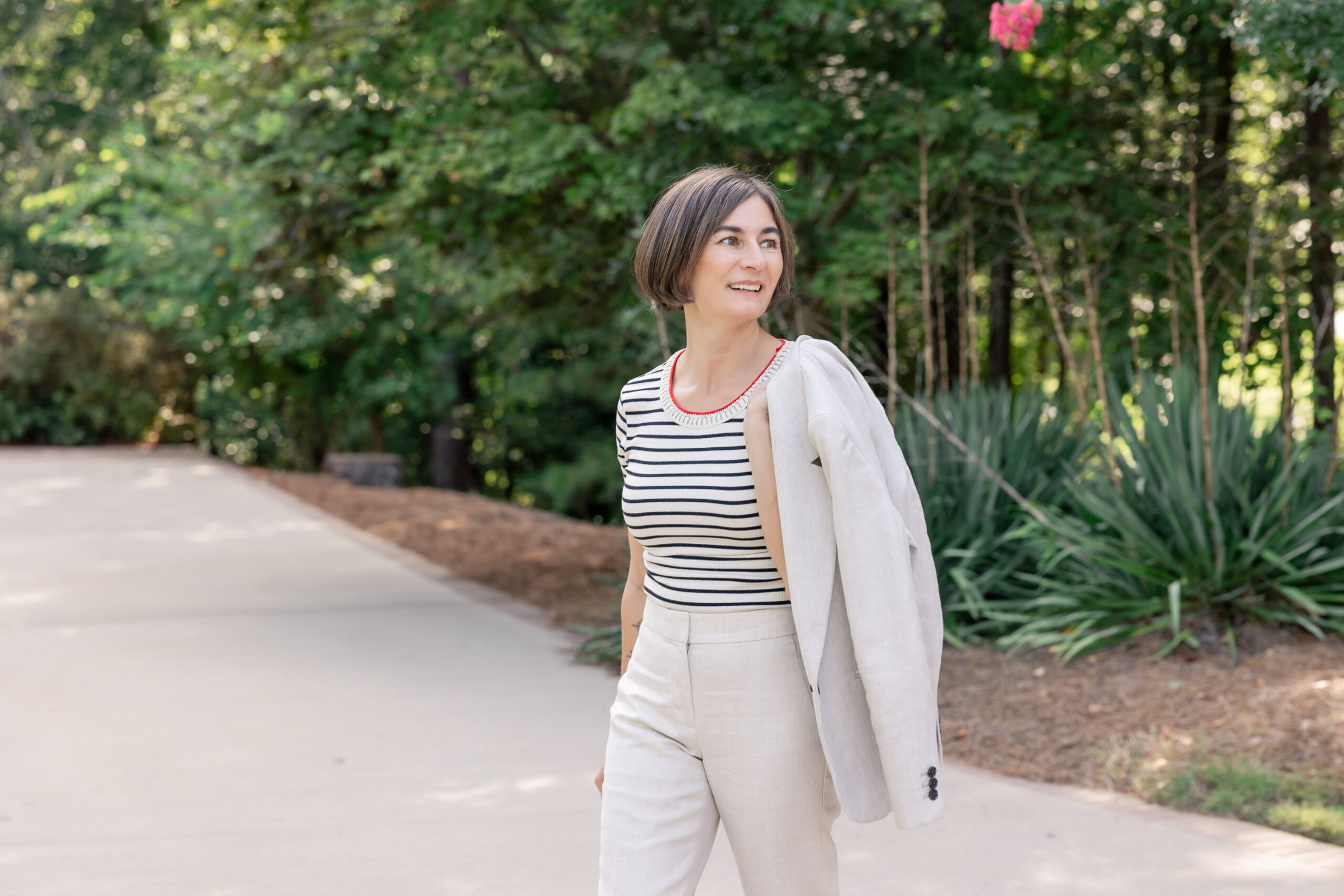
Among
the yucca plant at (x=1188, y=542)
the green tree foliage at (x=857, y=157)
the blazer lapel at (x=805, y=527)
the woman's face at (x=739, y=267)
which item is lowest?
the yucca plant at (x=1188, y=542)

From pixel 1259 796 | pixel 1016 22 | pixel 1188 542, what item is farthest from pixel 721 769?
pixel 1188 542

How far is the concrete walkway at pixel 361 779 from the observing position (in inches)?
146

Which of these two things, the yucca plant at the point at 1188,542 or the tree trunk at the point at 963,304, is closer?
the yucca plant at the point at 1188,542

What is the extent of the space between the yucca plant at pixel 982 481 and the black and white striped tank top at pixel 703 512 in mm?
4443

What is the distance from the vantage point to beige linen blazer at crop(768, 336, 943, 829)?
6.82 feet

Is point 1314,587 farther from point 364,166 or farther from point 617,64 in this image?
point 364,166

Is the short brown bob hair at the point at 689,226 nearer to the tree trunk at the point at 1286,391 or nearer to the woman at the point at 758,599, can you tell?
the woman at the point at 758,599

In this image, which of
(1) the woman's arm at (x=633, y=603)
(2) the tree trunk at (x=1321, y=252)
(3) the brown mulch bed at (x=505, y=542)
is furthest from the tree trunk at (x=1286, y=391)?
(1) the woman's arm at (x=633, y=603)

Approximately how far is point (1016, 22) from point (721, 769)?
11.9 feet

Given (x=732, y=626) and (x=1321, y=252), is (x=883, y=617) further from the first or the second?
(x=1321, y=252)

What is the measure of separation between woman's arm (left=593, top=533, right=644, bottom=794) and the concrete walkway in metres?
1.30

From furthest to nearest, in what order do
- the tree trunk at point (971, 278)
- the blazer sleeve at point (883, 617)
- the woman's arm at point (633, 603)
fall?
1. the tree trunk at point (971, 278)
2. the woman's arm at point (633, 603)
3. the blazer sleeve at point (883, 617)

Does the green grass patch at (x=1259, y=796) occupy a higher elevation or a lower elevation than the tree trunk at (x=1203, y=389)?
lower

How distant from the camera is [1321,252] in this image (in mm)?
8539
